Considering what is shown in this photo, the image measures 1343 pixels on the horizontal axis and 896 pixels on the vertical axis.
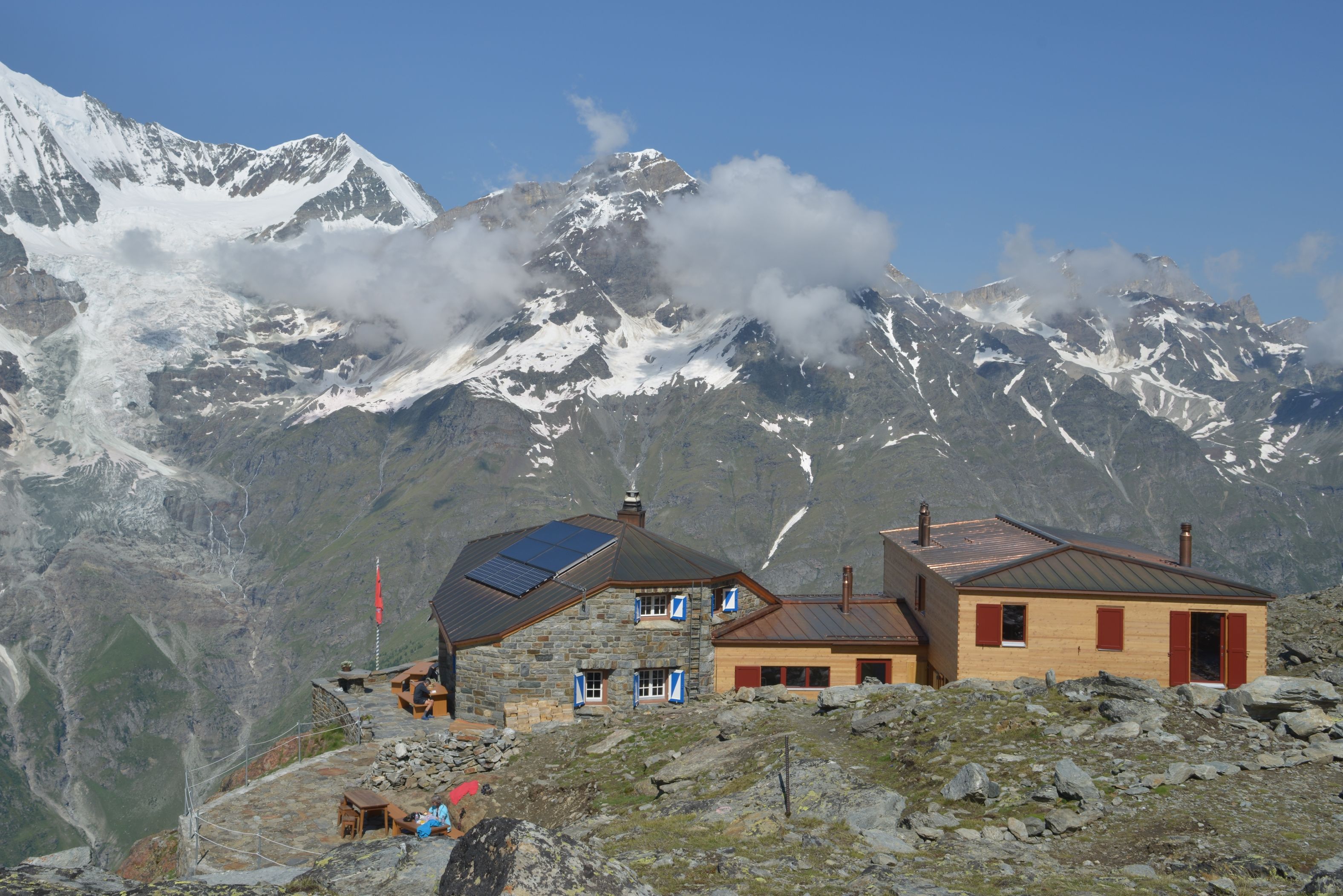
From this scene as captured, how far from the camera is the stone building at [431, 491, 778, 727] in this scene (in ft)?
146

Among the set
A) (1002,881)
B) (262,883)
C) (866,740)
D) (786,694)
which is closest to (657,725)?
(786,694)

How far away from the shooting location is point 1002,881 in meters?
17.9

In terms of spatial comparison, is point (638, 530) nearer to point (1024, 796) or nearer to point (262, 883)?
point (1024, 796)

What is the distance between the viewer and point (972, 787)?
75.7ft

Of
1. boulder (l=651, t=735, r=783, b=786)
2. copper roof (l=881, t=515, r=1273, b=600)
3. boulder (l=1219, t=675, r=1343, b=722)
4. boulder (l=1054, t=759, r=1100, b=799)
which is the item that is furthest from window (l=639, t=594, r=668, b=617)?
boulder (l=1054, t=759, r=1100, b=799)

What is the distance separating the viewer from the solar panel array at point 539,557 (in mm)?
49250

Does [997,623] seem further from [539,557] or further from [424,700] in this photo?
[424,700]

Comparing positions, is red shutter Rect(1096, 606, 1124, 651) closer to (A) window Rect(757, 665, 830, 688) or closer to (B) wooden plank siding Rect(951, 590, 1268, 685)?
(B) wooden plank siding Rect(951, 590, 1268, 685)

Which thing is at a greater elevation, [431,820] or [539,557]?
[539,557]

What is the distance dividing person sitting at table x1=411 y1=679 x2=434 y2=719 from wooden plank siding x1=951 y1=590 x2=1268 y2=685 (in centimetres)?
2378

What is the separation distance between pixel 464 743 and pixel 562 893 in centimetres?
2692

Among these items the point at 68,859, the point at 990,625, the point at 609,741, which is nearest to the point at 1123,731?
the point at 990,625

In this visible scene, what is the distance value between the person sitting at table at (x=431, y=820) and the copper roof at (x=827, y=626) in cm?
2061

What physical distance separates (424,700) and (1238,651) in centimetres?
3528
